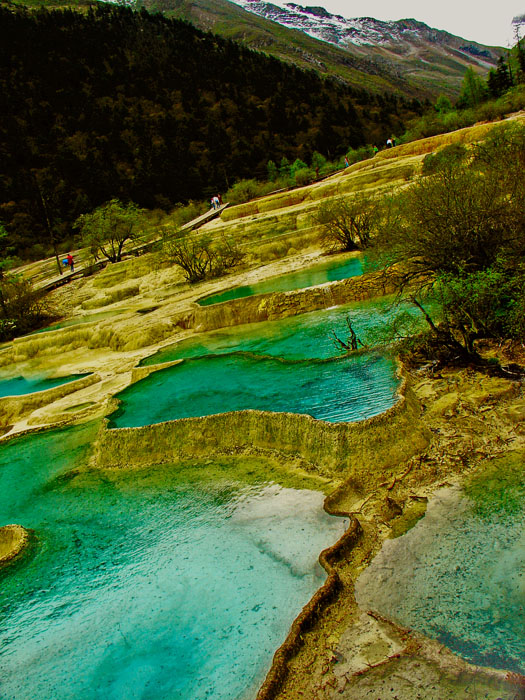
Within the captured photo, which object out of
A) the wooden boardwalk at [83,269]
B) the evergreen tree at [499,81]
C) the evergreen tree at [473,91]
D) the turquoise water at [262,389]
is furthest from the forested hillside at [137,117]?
the turquoise water at [262,389]

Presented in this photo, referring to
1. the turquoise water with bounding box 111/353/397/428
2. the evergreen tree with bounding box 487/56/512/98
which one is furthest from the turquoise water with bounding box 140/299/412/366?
the evergreen tree with bounding box 487/56/512/98

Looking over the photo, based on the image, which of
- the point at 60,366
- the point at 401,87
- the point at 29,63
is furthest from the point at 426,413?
the point at 401,87

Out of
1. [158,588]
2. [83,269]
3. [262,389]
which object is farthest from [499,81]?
[158,588]

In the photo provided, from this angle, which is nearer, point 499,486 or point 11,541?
point 499,486

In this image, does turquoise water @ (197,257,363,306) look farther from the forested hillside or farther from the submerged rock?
the forested hillside

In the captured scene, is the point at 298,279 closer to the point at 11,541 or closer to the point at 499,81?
the point at 11,541
